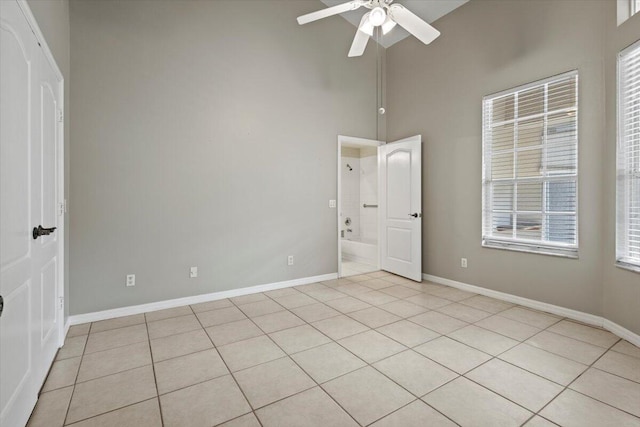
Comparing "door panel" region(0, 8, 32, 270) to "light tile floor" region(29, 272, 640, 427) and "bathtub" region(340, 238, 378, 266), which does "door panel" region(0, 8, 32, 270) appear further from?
"bathtub" region(340, 238, 378, 266)

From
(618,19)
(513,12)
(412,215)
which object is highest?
(513,12)

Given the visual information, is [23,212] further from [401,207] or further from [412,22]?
[401,207]

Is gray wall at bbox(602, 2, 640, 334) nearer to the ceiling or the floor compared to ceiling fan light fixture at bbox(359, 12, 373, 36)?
nearer to the floor

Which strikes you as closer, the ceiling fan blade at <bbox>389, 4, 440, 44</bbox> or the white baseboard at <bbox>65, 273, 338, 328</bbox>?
the ceiling fan blade at <bbox>389, 4, 440, 44</bbox>

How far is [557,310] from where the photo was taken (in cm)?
316

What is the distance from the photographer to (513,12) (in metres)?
3.44

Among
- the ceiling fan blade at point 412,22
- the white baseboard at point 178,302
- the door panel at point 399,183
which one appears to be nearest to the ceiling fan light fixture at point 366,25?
the ceiling fan blade at point 412,22

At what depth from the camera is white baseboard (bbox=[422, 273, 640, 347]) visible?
260 cm

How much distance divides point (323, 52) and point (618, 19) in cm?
325

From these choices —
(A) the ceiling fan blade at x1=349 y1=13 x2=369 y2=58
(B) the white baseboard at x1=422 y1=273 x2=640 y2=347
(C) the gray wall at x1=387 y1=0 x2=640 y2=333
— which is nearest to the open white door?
(C) the gray wall at x1=387 y1=0 x2=640 y2=333

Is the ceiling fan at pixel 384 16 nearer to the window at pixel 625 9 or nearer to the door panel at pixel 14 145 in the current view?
the window at pixel 625 9

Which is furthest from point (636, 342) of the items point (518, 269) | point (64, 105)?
point (64, 105)

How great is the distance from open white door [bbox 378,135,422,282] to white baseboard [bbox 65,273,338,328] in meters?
1.25

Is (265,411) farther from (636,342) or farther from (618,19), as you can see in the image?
(618,19)
